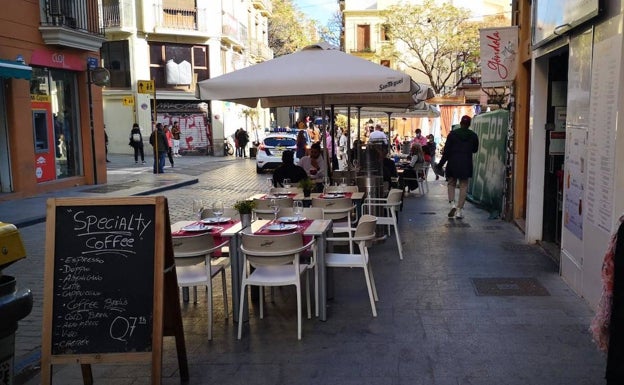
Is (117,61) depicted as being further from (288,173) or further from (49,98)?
(288,173)

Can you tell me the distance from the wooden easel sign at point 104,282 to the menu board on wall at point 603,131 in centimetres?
378

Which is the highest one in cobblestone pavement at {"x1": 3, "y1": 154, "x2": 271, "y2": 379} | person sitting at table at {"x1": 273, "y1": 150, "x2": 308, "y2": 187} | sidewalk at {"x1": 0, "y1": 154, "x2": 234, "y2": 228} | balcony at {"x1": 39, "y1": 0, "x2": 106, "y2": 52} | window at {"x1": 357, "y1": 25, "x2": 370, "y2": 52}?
window at {"x1": 357, "y1": 25, "x2": 370, "y2": 52}

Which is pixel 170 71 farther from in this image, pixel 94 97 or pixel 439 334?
pixel 439 334

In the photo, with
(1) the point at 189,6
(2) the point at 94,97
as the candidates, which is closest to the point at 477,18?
(1) the point at 189,6

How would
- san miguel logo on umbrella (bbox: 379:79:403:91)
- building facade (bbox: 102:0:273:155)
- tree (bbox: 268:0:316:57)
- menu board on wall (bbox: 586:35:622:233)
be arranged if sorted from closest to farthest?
menu board on wall (bbox: 586:35:622:233) → san miguel logo on umbrella (bbox: 379:79:403:91) → building facade (bbox: 102:0:273:155) → tree (bbox: 268:0:316:57)

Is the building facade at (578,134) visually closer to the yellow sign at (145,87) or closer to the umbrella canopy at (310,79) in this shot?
the umbrella canopy at (310,79)

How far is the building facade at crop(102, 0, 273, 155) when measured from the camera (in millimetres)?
31422

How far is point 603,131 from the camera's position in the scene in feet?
17.3

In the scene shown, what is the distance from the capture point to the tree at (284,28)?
56.5 metres

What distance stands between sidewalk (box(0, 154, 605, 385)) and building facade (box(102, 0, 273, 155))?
26126 millimetres

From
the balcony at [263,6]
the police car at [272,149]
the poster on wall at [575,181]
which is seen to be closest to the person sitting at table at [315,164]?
the poster on wall at [575,181]

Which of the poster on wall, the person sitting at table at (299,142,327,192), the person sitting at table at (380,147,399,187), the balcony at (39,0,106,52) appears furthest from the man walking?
the balcony at (39,0,106,52)

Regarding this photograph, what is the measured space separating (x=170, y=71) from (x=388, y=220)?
26640mm

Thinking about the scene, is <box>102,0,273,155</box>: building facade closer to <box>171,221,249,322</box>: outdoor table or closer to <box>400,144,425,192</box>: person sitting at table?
<box>400,144,425,192</box>: person sitting at table
